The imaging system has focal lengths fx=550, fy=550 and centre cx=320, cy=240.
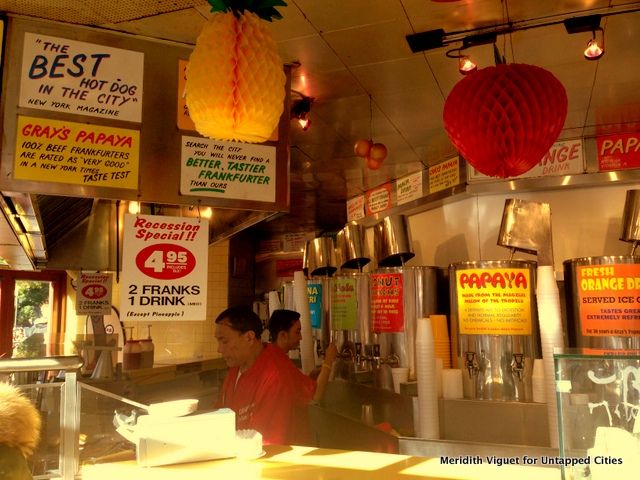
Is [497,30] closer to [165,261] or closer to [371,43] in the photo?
[371,43]

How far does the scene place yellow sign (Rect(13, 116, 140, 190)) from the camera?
7.95 feet

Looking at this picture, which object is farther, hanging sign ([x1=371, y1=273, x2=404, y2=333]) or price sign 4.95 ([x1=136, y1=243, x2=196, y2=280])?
hanging sign ([x1=371, y1=273, x2=404, y2=333])

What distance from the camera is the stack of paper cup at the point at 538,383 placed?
288 centimetres

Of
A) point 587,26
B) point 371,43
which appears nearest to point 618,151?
point 587,26

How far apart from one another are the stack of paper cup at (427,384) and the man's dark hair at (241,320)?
878 mm

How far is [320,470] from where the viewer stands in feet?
6.29

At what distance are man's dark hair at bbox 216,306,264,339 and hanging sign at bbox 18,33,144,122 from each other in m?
1.13

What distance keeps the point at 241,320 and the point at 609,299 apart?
7.27ft

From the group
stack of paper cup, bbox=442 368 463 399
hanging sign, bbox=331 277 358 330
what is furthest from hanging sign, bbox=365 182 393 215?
stack of paper cup, bbox=442 368 463 399

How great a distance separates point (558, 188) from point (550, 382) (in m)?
2.62

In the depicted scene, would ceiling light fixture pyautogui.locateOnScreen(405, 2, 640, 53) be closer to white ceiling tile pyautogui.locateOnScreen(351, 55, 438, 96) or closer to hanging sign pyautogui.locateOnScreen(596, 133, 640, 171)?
white ceiling tile pyautogui.locateOnScreen(351, 55, 438, 96)

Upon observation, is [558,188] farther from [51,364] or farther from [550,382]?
[51,364]

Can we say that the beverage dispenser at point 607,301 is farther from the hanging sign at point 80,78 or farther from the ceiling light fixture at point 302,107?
the hanging sign at point 80,78

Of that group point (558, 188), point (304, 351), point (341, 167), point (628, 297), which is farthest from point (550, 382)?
point (341, 167)
